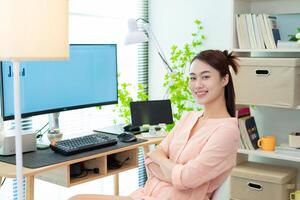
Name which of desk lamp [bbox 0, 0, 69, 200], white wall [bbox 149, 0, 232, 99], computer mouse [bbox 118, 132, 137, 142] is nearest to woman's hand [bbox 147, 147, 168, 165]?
computer mouse [bbox 118, 132, 137, 142]

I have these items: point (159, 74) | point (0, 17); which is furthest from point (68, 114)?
point (0, 17)

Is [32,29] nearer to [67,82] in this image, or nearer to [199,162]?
[199,162]

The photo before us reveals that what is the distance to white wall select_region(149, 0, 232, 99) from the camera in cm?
357

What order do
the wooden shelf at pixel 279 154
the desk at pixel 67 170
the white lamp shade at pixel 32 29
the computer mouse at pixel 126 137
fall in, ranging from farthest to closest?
the wooden shelf at pixel 279 154 → the computer mouse at pixel 126 137 → the desk at pixel 67 170 → the white lamp shade at pixel 32 29

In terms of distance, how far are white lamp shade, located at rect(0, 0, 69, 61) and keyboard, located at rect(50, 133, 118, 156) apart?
36.1 inches

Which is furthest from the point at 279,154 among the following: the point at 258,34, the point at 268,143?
the point at 258,34

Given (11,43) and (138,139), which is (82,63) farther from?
(11,43)

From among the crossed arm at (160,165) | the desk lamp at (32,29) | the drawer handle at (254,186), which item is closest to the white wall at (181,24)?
the drawer handle at (254,186)

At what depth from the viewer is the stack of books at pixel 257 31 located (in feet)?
10.0

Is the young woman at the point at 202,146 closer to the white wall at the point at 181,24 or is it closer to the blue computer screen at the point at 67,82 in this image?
the blue computer screen at the point at 67,82

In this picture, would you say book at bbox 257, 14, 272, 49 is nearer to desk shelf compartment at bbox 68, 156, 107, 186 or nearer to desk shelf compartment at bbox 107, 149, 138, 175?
desk shelf compartment at bbox 107, 149, 138, 175

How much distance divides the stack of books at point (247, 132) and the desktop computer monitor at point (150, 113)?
1.58ft

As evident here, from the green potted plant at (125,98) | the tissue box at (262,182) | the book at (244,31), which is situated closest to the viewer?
the tissue box at (262,182)

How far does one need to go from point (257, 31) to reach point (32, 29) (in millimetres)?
→ 1891
